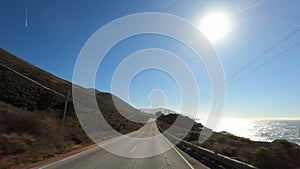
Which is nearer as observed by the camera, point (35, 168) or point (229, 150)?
point (35, 168)

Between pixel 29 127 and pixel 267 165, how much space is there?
59.0 ft

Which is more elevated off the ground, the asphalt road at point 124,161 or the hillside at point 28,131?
the hillside at point 28,131

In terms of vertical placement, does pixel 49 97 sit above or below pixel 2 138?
above

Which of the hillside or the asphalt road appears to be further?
the hillside

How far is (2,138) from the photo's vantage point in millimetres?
14312

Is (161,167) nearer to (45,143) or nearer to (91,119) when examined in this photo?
(45,143)

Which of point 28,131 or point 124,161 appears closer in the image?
point 124,161

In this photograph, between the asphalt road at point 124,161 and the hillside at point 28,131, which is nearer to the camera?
the asphalt road at point 124,161

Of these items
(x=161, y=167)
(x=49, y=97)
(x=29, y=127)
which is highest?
(x=49, y=97)

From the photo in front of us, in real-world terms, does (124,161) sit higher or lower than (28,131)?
lower

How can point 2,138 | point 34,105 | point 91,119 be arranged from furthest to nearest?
point 91,119 → point 34,105 → point 2,138

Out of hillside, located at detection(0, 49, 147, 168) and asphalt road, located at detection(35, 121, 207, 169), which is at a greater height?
hillside, located at detection(0, 49, 147, 168)

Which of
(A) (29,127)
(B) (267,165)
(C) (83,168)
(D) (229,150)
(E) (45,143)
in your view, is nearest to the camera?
(B) (267,165)

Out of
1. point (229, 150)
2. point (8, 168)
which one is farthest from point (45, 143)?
point (229, 150)
